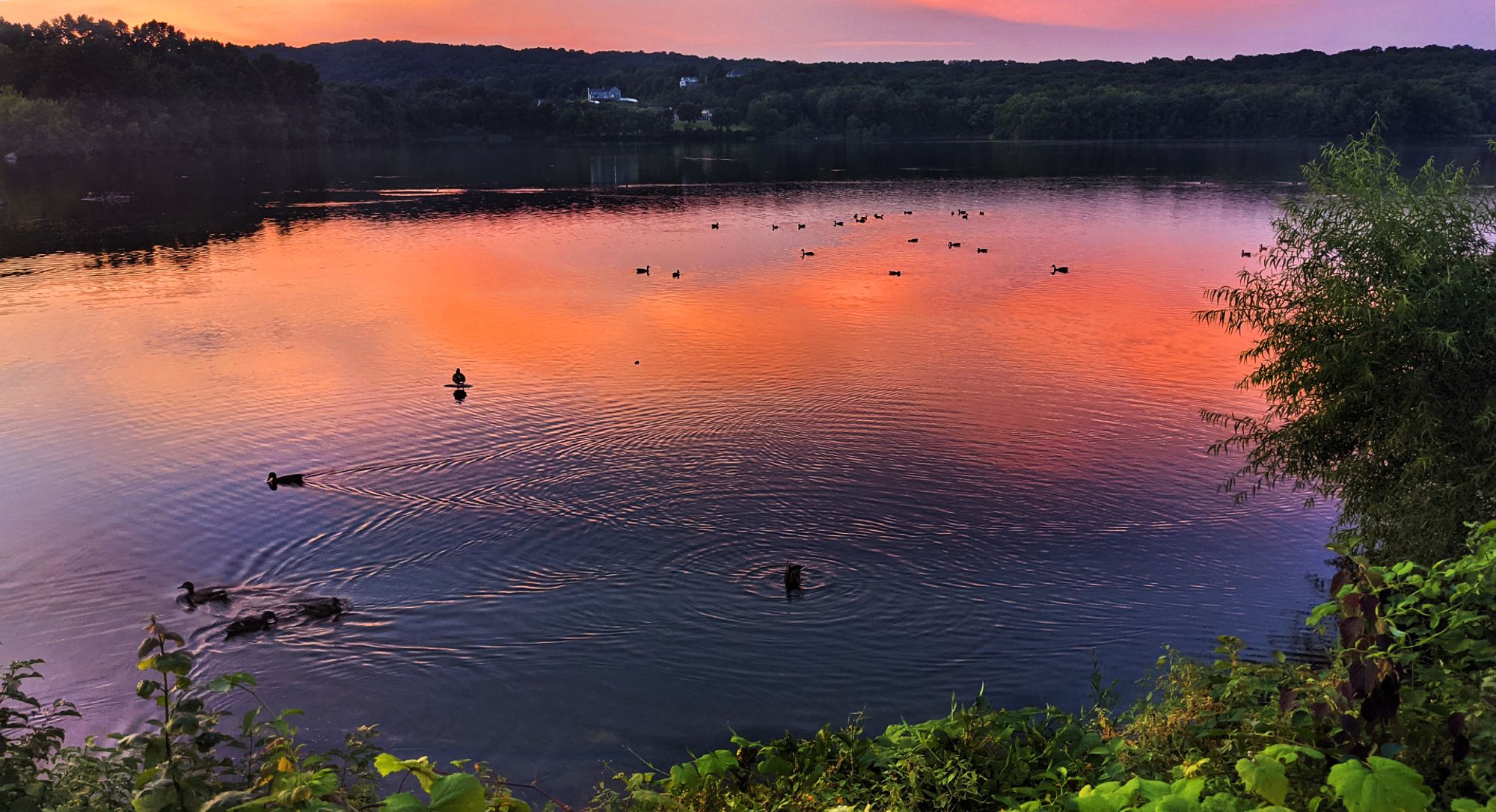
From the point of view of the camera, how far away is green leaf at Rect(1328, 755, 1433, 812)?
520cm

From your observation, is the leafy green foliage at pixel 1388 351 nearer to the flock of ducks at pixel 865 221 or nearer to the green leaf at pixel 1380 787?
the green leaf at pixel 1380 787

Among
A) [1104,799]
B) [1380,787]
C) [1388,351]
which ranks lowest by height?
[1104,799]

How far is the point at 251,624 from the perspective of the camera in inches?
757

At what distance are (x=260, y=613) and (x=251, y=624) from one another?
0.74 metres

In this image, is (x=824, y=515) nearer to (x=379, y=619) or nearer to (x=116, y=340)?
(x=379, y=619)

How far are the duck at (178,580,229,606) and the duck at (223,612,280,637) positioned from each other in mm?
1025

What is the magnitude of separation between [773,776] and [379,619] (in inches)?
425

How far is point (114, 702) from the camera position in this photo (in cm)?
1714

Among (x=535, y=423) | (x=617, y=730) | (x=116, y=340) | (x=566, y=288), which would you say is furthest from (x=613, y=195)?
(x=617, y=730)

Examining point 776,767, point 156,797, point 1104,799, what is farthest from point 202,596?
point 1104,799

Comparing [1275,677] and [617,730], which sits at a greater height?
[1275,677]

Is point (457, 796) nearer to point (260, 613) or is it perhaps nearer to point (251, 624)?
point (251, 624)

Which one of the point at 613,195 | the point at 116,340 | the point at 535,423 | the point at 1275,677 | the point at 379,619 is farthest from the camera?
the point at 613,195

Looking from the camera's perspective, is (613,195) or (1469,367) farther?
(613,195)
